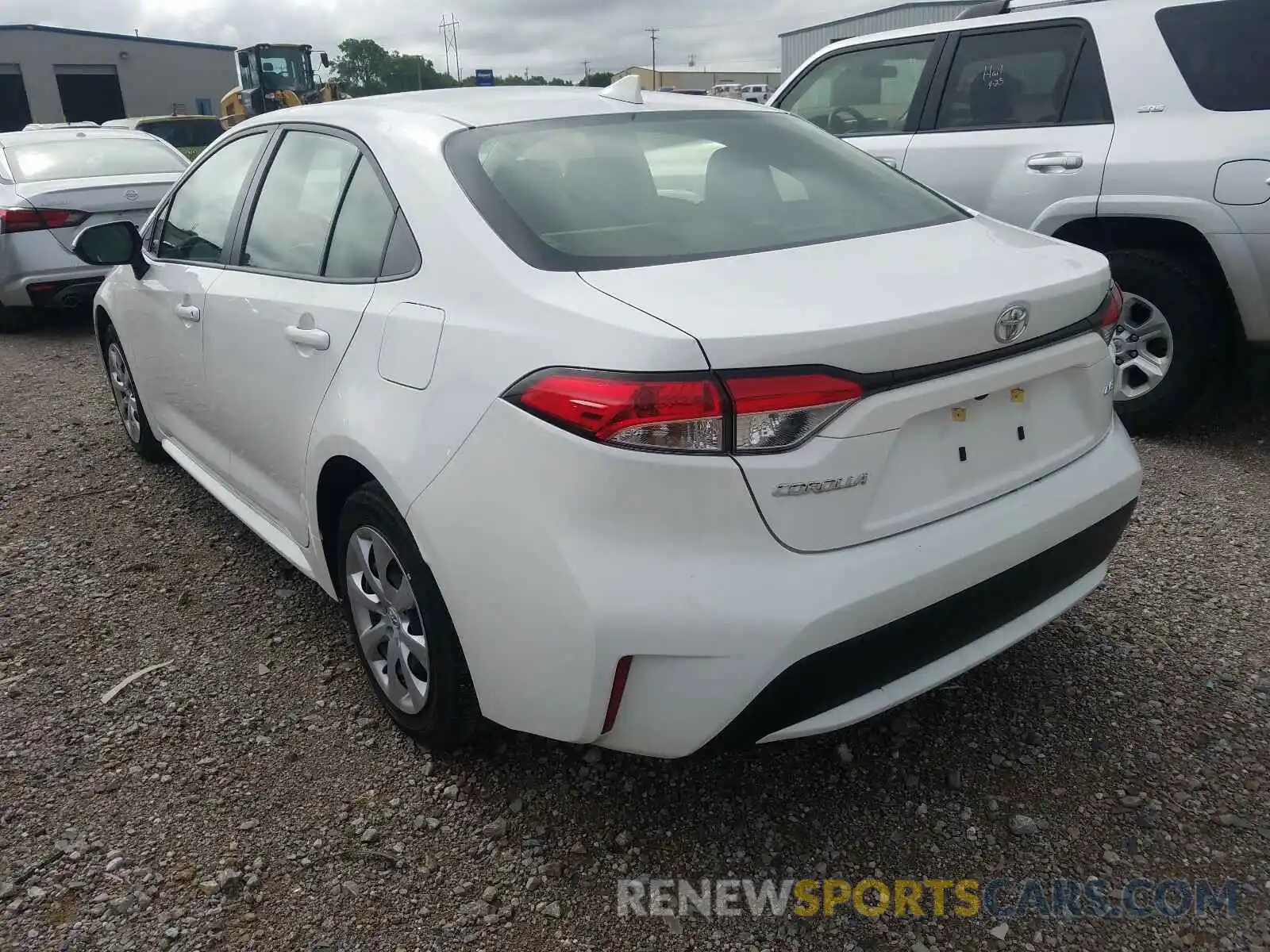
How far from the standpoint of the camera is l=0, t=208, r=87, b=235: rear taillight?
7.08 metres

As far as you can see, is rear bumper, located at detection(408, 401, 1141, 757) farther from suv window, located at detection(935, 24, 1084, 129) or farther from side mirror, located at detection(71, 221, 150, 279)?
suv window, located at detection(935, 24, 1084, 129)

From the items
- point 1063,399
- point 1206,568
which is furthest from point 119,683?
point 1206,568

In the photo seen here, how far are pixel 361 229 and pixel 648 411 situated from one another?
116cm

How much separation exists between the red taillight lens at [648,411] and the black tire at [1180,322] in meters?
3.37

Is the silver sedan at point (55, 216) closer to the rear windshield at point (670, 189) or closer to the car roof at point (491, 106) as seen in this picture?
the car roof at point (491, 106)

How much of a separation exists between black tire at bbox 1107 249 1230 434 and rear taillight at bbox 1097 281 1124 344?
86.9 inches

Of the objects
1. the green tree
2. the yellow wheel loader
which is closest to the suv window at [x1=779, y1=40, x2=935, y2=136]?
the yellow wheel loader

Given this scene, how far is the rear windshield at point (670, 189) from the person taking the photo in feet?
7.11

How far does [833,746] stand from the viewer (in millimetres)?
2504

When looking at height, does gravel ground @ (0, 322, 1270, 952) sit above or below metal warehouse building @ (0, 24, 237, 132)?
below

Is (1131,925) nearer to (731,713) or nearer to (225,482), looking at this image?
(731,713)

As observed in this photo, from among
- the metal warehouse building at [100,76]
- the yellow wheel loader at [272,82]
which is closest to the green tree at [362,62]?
the metal warehouse building at [100,76]

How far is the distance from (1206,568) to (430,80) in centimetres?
6308

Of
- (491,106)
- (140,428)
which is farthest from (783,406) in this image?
(140,428)
